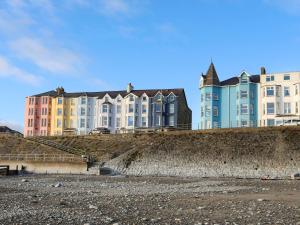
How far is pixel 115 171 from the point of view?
62.9 m

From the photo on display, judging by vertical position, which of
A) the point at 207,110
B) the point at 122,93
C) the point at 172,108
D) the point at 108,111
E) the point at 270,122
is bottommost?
the point at 270,122

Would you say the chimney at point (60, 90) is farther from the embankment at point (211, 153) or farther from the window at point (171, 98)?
the embankment at point (211, 153)

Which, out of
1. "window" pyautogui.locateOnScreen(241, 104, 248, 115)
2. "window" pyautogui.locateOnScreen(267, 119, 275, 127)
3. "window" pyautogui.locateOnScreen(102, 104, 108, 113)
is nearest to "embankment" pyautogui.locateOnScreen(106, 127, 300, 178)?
"window" pyautogui.locateOnScreen(267, 119, 275, 127)

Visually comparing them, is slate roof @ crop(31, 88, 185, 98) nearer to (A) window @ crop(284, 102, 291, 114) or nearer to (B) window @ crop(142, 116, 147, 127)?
(B) window @ crop(142, 116, 147, 127)

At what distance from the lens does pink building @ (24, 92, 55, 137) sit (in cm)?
12094

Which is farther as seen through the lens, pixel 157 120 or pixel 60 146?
pixel 157 120

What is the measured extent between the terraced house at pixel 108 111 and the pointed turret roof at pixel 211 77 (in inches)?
515

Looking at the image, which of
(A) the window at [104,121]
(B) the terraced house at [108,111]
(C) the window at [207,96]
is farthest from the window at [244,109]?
(A) the window at [104,121]

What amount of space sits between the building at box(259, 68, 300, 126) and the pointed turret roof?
1078 centimetres

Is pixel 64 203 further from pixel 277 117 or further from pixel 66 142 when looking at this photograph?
pixel 277 117

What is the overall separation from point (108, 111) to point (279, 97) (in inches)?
1760

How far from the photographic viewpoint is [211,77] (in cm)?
9544

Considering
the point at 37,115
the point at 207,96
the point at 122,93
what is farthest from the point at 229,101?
the point at 37,115

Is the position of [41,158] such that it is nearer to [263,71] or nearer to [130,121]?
[130,121]
